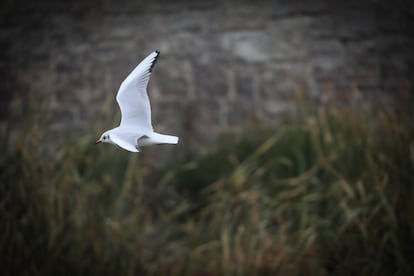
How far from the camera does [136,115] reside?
111 cm

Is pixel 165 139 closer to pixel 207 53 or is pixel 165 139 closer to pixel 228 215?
pixel 228 215

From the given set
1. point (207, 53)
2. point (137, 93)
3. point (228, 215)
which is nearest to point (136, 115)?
point (137, 93)

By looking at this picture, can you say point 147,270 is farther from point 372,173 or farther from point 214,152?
point 214,152

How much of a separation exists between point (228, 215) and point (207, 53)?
86.7 inches

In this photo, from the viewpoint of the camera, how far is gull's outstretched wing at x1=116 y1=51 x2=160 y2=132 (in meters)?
1.10

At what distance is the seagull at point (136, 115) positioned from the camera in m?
0.95

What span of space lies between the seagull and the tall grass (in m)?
2.50

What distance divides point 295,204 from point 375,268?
74 centimetres

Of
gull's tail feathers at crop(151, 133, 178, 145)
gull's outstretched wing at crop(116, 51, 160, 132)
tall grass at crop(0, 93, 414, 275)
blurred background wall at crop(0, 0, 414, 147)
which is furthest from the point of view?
blurred background wall at crop(0, 0, 414, 147)

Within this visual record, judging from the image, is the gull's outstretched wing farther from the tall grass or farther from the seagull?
the tall grass

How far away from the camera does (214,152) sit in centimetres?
545

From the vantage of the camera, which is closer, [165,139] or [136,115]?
[165,139]

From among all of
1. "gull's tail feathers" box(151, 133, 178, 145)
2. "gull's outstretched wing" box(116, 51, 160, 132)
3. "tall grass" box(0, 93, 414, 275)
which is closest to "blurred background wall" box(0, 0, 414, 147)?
"tall grass" box(0, 93, 414, 275)

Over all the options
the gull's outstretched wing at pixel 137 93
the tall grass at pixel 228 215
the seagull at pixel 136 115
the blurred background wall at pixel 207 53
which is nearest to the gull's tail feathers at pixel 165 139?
the seagull at pixel 136 115
